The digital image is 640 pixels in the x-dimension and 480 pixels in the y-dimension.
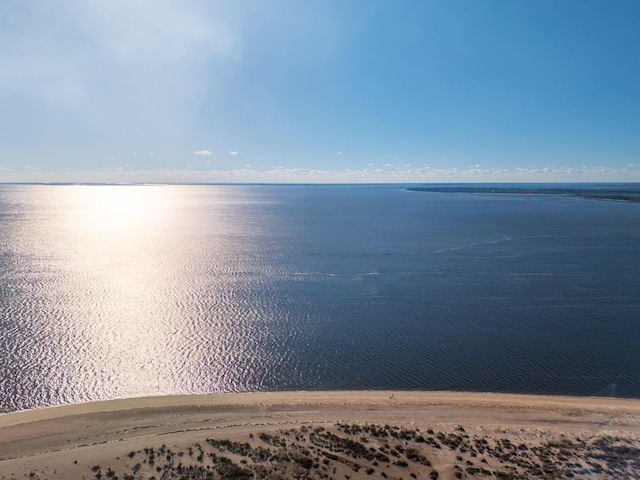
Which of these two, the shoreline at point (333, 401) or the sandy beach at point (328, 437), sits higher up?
the sandy beach at point (328, 437)

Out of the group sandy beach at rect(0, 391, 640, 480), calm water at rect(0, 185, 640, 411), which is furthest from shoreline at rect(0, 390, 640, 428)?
calm water at rect(0, 185, 640, 411)

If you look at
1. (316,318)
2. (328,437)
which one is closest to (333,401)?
(328,437)

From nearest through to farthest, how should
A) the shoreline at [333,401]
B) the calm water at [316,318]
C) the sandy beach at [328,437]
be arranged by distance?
the sandy beach at [328,437]
the shoreline at [333,401]
the calm water at [316,318]

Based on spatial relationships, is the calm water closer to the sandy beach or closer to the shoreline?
the shoreline

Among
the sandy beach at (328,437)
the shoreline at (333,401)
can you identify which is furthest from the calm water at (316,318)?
the sandy beach at (328,437)

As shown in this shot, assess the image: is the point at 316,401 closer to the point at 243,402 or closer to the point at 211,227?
the point at 243,402

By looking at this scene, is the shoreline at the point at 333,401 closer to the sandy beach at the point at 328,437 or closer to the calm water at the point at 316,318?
the sandy beach at the point at 328,437

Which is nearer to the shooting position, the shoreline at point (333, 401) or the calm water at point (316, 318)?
the shoreline at point (333, 401)
